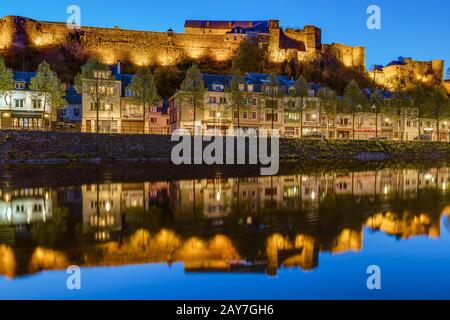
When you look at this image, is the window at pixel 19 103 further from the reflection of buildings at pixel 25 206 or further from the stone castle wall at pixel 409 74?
the stone castle wall at pixel 409 74

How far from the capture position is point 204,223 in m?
15.7

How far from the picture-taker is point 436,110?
264 feet

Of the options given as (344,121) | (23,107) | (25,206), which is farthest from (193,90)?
(25,206)

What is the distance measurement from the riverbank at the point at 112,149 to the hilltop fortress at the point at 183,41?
69.1m

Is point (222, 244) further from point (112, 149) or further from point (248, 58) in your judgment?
point (248, 58)

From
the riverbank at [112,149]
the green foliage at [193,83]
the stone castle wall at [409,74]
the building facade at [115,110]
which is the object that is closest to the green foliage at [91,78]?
the building facade at [115,110]

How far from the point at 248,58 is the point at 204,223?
343 ft

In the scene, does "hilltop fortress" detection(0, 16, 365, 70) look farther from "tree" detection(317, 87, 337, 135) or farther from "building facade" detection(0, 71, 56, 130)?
"tree" detection(317, 87, 337, 135)

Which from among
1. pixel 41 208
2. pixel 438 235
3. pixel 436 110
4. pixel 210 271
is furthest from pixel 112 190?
pixel 436 110

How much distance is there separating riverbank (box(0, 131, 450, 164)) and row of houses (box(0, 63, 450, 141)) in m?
5.87

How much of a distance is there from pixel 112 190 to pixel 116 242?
11738 mm

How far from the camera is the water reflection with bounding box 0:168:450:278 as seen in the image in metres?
11.5

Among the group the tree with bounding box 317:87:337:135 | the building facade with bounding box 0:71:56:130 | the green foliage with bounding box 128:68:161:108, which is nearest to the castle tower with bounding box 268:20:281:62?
the tree with bounding box 317:87:337:135
